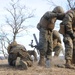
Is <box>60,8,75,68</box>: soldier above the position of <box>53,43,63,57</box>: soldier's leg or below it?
above

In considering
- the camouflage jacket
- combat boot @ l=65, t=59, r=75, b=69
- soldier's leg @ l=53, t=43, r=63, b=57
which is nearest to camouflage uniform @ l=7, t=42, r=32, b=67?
combat boot @ l=65, t=59, r=75, b=69

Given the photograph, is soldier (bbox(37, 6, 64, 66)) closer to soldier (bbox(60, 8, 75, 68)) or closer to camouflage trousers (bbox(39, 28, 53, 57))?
camouflage trousers (bbox(39, 28, 53, 57))

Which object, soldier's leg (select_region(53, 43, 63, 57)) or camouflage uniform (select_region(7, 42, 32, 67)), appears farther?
soldier's leg (select_region(53, 43, 63, 57))

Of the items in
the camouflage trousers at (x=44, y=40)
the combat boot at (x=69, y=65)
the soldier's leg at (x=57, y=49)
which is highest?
the camouflage trousers at (x=44, y=40)

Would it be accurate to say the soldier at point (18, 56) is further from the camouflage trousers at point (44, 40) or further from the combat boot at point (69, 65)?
the combat boot at point (69, 65)

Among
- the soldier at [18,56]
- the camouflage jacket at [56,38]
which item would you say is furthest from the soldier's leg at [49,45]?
the camouflage jacket at [56,38]

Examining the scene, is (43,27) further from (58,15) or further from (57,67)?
(57,67)

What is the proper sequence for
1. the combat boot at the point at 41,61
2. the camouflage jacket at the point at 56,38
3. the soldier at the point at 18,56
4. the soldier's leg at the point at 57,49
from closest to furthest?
the soldier at the point at 18,56
the combat boot at the point at 41,61
the camouflage jacket at the point at 56,38
the soldier's leg at the point at 57,49

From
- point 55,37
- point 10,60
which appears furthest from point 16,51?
point 55,37

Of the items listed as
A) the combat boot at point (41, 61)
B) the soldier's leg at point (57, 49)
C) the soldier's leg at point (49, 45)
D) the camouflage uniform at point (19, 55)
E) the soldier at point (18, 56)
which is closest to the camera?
the soldier at point (18, 56)

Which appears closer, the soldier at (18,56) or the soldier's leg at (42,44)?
the soldier at (18,56)

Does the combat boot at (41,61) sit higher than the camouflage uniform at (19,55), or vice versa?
the camouflage uniform at (19,55)

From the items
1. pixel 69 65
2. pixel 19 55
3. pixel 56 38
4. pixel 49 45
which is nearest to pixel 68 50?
pixel 69 65

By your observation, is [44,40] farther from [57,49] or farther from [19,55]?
[57,49]
